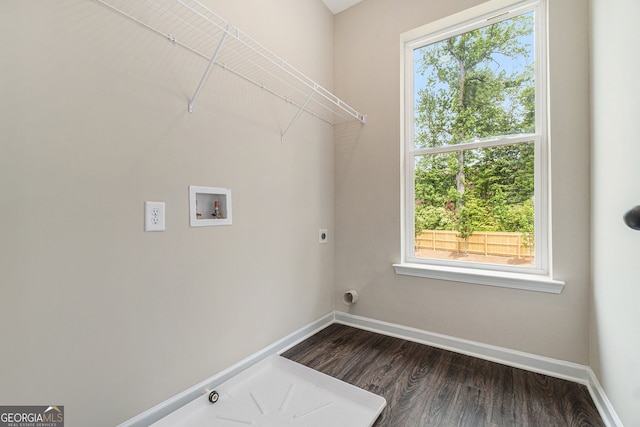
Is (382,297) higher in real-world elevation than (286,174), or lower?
lower

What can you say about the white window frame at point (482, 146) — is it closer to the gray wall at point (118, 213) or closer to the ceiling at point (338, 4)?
the ceiling at point (338, 4)

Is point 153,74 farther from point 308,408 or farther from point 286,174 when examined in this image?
point 308,408

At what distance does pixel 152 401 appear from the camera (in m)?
1.16

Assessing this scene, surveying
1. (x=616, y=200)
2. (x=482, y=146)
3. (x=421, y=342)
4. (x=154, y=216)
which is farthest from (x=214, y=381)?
(x=482, y=146)

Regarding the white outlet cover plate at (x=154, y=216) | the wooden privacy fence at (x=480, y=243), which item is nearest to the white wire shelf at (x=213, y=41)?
the white outlet cover plate at (x=154, y=216)

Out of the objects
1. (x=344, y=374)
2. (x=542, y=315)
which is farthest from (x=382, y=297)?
(x=542, y=315)

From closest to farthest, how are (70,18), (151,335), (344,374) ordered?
(70,18) < (151,335) < (344,374)

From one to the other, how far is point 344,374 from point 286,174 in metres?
1.30

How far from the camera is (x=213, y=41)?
1379 millimetres

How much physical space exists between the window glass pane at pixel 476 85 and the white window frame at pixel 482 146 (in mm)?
42

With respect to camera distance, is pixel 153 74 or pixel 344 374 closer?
pixel 153 74

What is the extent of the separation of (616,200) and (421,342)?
1374 mm

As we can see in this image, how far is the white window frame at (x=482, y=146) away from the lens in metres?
1.64

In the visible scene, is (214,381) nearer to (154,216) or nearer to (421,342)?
(154,216)
